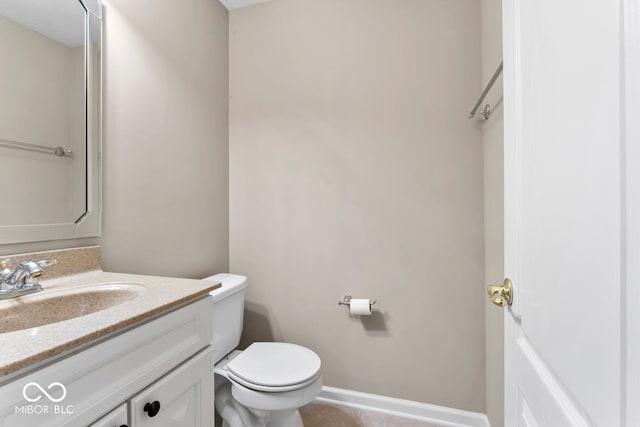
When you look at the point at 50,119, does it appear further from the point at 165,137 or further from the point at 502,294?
the point at 502,294

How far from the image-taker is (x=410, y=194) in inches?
64.1

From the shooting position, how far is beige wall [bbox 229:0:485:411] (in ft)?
5.07

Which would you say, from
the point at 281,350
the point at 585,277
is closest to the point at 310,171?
Answer: the point at 281,350

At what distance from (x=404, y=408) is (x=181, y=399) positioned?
1283mm

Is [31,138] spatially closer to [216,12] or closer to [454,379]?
[216,12]

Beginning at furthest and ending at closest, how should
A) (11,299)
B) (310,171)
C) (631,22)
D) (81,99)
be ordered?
(310,171), (81,99), (11,299), (631,22)

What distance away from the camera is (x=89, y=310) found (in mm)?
919

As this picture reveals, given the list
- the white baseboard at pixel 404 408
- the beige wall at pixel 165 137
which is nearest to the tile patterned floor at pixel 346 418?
the white baseboard at pixel 404 408

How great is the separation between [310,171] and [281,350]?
1009mm

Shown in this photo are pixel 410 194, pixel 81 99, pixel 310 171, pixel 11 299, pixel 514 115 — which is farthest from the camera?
pixel 310 171

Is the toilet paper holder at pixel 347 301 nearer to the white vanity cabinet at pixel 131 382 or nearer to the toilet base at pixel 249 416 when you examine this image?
the toilet base at pixel 249 416

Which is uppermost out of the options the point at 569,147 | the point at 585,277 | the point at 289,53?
the point at 289,53

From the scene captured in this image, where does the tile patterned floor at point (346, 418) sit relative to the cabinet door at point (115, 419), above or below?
below

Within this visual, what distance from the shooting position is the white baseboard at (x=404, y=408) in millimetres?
1528
